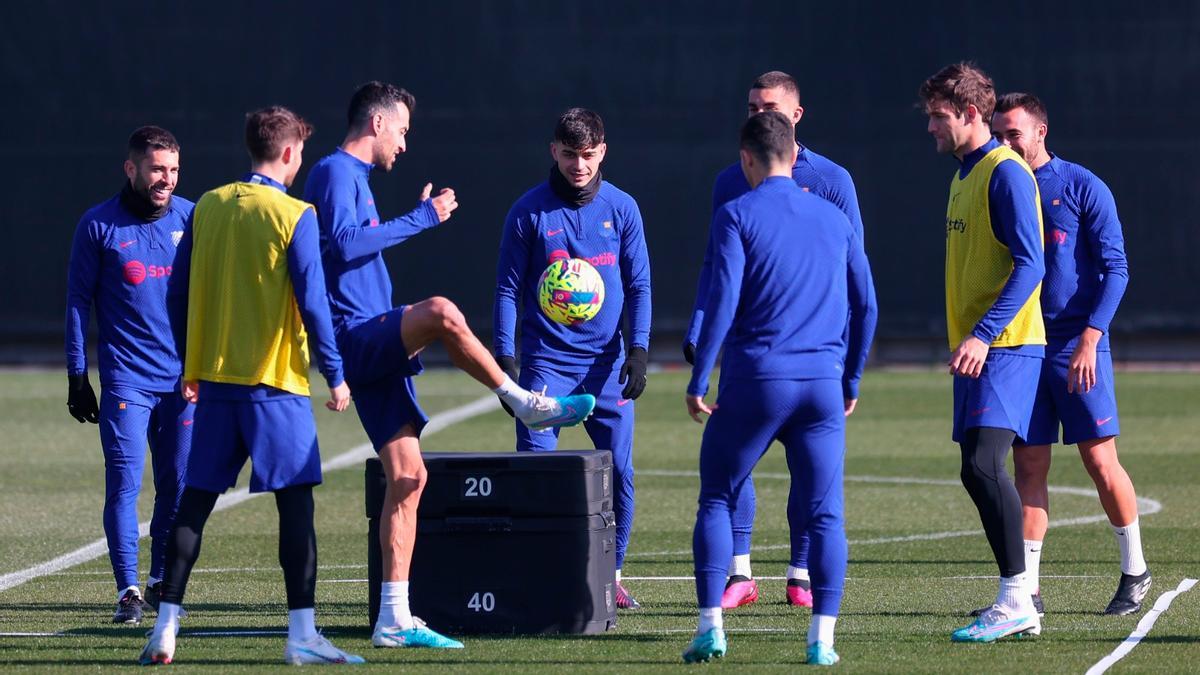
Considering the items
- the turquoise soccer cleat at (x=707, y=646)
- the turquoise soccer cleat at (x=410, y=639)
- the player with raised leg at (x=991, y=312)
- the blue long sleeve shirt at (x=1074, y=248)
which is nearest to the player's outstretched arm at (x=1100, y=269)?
the blue long sleeve shirt at (x=1074, y=248)

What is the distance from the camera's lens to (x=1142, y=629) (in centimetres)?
712

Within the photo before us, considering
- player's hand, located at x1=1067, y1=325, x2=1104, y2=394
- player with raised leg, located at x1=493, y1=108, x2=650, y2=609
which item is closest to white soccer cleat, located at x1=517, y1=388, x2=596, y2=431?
player with raised leg, located at x1=493, y1=108, x2=650, y2=609

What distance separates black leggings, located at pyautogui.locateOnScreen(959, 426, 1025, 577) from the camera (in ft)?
22.5

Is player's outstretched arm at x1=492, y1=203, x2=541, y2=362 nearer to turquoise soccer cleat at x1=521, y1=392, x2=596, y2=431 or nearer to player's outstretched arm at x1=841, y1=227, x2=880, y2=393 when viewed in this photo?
turquoise soccer cleat at x1=521, y1=392, x2=596, y2=431

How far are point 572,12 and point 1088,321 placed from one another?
17.2 metres

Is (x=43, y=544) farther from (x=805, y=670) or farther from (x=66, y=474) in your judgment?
(x=805, y=670)

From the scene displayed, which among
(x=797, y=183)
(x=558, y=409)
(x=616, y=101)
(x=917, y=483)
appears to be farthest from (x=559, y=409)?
(x=616, y=101)

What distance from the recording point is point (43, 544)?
10.3 metres

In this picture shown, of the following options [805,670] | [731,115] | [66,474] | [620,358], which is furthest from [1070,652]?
[731,115]

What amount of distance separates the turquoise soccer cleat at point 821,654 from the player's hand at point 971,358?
112cm

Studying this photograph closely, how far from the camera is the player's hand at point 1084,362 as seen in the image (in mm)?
7484

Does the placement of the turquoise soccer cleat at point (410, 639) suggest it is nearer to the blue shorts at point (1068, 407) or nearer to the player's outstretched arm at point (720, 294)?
the player's outstretched arm at point (720, 294)

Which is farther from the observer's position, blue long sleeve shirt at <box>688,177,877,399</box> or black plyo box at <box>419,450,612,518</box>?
black plyo box at <box>419,450,612,518</box>

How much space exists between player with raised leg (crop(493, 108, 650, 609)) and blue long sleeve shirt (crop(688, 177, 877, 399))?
155cm
